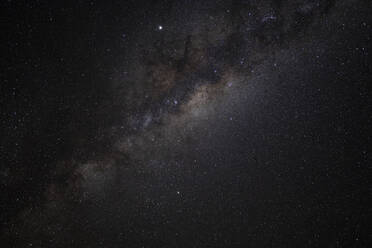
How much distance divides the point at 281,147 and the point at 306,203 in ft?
6.85

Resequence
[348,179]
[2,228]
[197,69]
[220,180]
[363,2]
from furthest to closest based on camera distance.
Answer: [348,179]
[220,180]
[2,228]
[197,69]
[363,2]

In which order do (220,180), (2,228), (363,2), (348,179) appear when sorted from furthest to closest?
(348,179) → (220,180) → (2,228) → (363,2)

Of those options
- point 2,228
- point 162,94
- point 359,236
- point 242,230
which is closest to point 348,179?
point 359,236

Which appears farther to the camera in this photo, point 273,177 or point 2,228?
point 273,177

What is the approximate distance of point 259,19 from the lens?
4.46 m

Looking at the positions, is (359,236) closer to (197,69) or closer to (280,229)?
(280,229)

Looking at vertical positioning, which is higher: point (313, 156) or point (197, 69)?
point (197, 69)

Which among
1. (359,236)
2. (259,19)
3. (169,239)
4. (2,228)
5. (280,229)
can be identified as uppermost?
(259,19)

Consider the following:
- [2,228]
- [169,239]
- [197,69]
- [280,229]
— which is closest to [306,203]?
[280,229]

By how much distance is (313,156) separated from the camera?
7.09m

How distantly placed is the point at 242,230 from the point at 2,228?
6.17 m

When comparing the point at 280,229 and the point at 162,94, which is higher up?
the point at 162,94

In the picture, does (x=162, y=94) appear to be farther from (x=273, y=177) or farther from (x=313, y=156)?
(x=313, y=156)

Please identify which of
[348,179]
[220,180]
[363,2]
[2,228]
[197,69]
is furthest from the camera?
[348,179]
